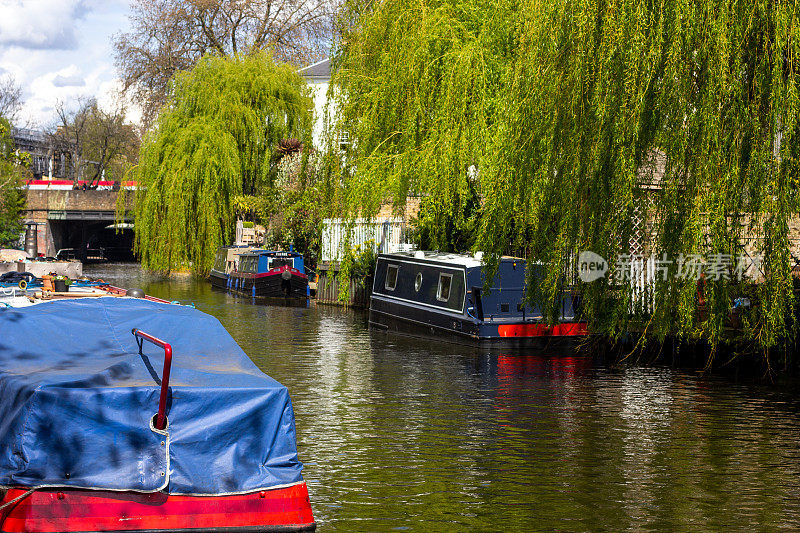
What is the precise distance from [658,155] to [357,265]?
15761mm

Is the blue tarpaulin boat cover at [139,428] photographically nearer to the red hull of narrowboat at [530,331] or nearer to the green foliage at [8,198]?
the red hull of narrowboat at [530,331]

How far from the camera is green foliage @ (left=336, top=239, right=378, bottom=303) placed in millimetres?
31562

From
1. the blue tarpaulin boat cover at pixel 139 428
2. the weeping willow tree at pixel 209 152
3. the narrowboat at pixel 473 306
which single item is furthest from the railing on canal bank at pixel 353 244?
the blue tarpaulin boat cover at pixel 139 428

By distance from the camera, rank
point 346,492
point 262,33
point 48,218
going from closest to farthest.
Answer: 1. point 346,492
2. point 262,33
3. point 48,218

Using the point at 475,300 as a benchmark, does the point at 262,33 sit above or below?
above

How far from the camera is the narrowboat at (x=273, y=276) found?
37.4 m

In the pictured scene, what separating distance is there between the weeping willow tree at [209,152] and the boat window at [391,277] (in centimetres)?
1938

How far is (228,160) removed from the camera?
4494 cm

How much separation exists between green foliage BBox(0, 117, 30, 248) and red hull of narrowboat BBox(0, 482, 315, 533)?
48266mm

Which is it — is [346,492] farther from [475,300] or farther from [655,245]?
[475,300]

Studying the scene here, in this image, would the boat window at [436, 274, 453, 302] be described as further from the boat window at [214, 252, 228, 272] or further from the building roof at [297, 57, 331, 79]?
the building roof at [297, 57, 331, 79]

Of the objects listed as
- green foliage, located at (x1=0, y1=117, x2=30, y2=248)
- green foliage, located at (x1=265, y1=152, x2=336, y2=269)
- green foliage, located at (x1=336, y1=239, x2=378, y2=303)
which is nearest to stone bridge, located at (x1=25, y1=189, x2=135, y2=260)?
green foliage, located at (x1=0, y1=117, x2=30, y2=248)

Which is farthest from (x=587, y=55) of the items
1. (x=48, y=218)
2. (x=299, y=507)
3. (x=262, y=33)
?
(x=48, y=218)

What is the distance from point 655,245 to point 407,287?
9873mm
